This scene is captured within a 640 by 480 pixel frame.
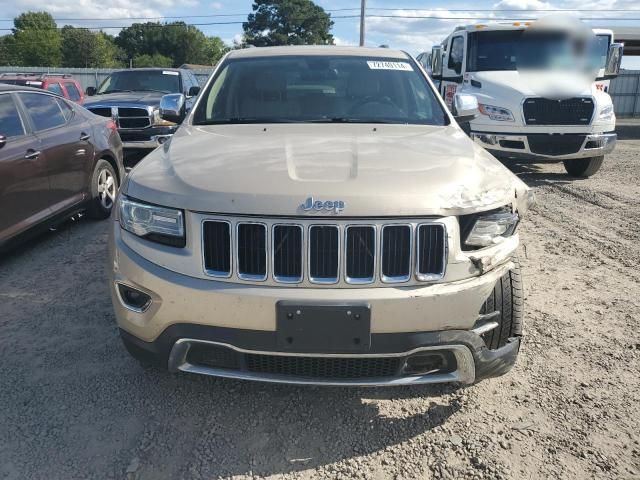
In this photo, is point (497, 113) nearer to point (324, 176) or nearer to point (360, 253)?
point (324, 176)

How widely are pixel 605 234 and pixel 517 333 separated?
385 cm

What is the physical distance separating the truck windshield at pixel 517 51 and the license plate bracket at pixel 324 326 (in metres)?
8.06

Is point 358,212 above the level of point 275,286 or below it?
above

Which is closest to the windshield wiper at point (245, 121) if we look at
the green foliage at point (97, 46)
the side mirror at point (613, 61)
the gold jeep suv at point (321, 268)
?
the gold jeep suv at point (321, 268)

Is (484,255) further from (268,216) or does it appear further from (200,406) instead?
(200,406)

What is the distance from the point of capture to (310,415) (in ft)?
8.94

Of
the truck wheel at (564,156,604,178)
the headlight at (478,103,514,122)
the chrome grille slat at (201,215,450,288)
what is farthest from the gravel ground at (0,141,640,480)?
the truck wheel at (564,156,604,178)

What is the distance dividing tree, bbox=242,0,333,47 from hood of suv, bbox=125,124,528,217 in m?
70.5

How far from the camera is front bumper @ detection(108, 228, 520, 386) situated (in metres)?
2.24

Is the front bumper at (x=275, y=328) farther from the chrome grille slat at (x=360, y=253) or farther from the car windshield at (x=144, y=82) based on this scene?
the car windshield at (x=144, y=82)

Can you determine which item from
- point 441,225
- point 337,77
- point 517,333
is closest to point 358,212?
point 441,225

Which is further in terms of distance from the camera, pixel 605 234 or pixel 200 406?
pixel 605 234

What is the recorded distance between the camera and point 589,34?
31.1 feet

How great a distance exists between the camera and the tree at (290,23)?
69.9 m
